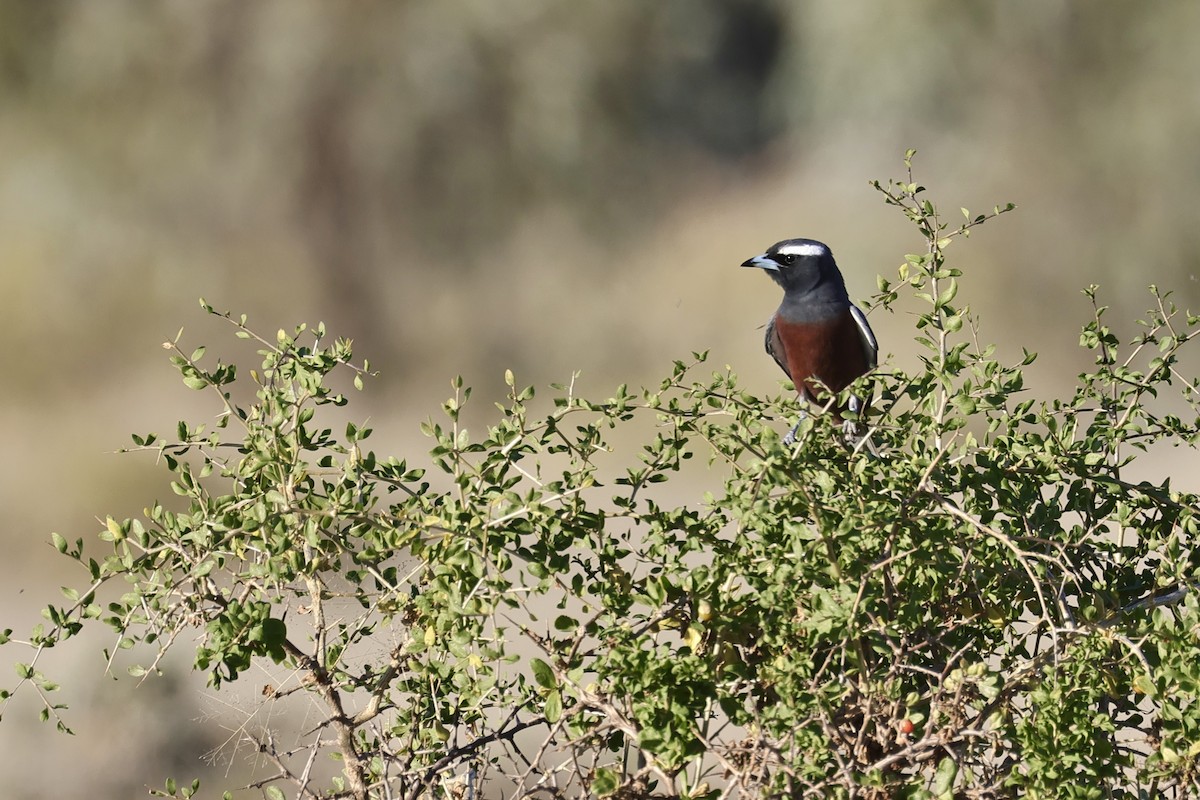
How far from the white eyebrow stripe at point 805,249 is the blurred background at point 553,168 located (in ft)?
17.4

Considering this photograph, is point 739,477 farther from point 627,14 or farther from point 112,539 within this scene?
point 627,14

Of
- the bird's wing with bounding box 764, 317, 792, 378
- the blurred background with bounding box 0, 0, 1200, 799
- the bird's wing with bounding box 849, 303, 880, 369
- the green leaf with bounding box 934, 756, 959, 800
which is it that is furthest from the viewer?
the blurred background with bounding box 0, 0, 1200, 799

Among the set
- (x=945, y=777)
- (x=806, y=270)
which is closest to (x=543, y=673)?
(x=945, y=777)

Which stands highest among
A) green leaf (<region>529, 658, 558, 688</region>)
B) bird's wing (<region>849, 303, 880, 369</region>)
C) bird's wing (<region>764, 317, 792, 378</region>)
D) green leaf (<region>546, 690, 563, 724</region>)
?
bird's wing (<region>764, 317, 792, 378</region>)

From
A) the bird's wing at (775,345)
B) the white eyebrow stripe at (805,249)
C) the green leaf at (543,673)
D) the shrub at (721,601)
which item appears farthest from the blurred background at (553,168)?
the green leaf at (543,673)

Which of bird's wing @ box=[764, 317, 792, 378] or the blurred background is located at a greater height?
the blurred background

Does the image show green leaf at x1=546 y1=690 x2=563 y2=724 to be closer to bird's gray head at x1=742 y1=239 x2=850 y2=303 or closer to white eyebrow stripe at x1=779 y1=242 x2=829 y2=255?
bird's gray head at x1=742 y1=239 x2=850 y2=303

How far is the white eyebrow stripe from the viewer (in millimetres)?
3533

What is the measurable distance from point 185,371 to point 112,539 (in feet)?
0.85

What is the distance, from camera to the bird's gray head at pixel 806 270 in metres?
3.48

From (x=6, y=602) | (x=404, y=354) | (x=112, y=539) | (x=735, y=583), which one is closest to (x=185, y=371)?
(x=112, y=539)

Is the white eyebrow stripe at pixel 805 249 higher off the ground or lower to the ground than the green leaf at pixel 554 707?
higher

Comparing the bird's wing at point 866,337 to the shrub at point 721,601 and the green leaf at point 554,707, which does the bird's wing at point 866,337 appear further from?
the green leaf at point 554,707

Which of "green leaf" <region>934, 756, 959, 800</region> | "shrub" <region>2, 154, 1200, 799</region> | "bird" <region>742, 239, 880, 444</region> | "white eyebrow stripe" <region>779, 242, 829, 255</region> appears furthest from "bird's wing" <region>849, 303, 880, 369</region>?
"green leaf" <region>934, 756, 959, 800</region>
